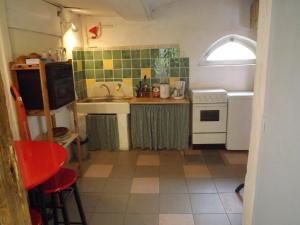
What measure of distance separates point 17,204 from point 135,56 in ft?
11.0

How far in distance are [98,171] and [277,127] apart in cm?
225

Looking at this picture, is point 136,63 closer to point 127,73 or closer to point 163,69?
point 127,73

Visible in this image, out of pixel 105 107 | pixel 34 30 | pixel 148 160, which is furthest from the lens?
pixel 105 107

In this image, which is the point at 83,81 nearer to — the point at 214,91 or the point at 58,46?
the point at 58,46

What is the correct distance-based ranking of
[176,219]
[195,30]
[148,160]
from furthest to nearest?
1. [195,30]
2. [148,160]
3. [176,219]

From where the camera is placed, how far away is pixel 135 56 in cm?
371

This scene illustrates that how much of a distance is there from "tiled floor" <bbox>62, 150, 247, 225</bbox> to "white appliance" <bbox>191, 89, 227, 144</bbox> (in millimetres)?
230

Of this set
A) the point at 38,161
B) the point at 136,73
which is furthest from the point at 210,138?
the point at 38,161

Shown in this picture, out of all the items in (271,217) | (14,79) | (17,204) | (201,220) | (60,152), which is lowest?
(201,220)

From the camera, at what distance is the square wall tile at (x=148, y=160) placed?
3141 mm

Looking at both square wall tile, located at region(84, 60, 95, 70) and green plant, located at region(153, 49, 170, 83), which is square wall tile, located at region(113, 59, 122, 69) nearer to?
square wall tile, located at region(84, 60, 95, 70)

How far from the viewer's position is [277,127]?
4.75 ft

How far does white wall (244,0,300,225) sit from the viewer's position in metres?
1.32

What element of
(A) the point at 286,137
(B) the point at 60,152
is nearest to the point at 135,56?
(B) the point at 60,152
